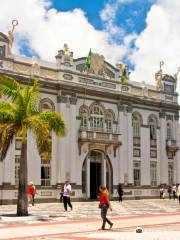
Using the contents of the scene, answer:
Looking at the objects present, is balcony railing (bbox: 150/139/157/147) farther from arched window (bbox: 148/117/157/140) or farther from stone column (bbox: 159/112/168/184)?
stone column (bbox: 159/112/168/184)

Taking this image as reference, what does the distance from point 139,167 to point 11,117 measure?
80.9 ft

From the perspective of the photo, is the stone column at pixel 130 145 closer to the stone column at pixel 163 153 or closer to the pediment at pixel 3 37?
the stone column at pixel 163 153

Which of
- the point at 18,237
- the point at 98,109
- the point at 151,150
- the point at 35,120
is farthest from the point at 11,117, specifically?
the point at 151,150

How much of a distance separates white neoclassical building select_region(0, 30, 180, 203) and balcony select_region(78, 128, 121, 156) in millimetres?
85

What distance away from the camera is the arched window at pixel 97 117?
4288 centimetres

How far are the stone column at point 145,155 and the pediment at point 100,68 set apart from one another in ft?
20.6

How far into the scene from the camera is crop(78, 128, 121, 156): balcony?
41.2 meters

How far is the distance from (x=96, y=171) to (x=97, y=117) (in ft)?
16.1

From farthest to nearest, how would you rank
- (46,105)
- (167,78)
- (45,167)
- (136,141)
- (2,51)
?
1. (167,78)
2. (136,141)
3. (46,105)
4. (45,167)
5. (2,51)

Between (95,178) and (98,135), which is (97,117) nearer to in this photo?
(98,135)

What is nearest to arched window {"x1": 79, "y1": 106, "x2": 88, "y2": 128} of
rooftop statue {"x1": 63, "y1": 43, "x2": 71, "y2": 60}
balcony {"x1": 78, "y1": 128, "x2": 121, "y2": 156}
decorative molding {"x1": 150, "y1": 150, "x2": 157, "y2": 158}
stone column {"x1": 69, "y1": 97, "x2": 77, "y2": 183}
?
balcony {"x1": 78, "y1": 128, "x2": 121, "y2": 156}

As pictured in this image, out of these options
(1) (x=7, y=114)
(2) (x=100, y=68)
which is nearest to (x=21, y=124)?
(1) (x=7, y=114)

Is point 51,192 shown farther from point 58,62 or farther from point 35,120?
point 35,120

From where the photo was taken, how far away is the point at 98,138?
1651 inches
